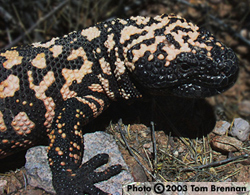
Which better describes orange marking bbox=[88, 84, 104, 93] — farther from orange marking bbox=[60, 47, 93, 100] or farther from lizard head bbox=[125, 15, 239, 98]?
lizard head bbox=[125, 15, 239, 98]

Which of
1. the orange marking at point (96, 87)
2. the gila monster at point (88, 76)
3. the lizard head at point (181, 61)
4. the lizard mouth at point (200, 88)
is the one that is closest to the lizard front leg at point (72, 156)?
the gila monster at point (88, 76)

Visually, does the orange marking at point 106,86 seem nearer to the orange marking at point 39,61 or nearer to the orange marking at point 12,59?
the orange marking at point 39,61

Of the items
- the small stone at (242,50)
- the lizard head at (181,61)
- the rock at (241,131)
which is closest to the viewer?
the lizard head at (181,61)

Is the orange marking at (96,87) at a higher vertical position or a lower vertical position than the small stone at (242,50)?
higher

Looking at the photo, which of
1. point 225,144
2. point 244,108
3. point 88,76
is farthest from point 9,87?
point 244,108

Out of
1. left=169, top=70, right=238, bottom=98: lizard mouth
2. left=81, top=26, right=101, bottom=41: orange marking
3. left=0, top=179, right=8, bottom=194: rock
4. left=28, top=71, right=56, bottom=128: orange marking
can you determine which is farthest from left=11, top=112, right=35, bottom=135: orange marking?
left=169, top=70, right=238, bottom=98: lizard mouth

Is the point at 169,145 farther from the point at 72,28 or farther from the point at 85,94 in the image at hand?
the point at 72,28
